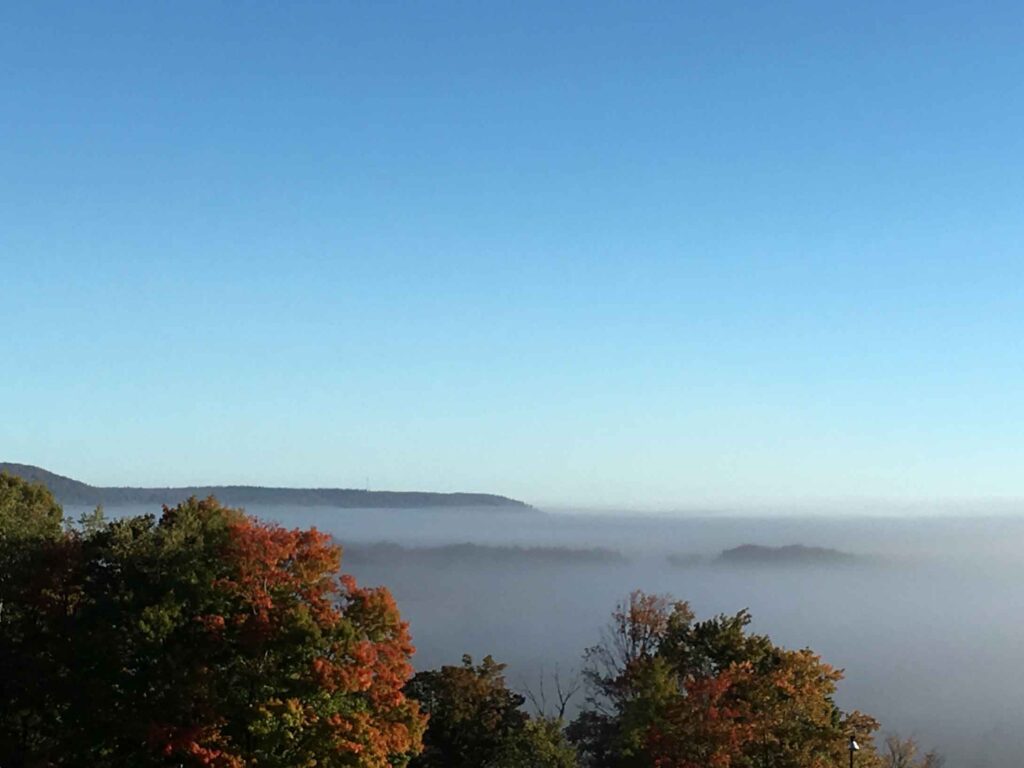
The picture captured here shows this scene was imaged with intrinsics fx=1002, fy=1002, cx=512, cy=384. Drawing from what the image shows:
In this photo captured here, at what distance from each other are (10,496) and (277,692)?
102 feet

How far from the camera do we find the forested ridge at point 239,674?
33.1m

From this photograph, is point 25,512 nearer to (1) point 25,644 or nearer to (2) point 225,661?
(1) point 25,644

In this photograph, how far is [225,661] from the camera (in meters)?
34.4

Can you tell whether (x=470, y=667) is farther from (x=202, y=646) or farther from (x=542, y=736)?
(x=202, y=646)

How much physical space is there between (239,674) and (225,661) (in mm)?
828

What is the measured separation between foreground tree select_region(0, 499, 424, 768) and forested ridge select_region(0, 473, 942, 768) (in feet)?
0.22

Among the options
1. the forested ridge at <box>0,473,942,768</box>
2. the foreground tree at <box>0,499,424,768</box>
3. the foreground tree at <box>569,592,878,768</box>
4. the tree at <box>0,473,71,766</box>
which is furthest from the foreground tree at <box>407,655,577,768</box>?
the tree at <box>0,473,71,766</box>

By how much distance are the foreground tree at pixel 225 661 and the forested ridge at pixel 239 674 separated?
0.07 metres

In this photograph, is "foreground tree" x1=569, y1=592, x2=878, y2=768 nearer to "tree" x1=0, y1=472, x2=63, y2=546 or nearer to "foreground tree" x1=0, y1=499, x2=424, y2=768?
"foreground tree" x1=0, y1=499, x2=424, y2=768

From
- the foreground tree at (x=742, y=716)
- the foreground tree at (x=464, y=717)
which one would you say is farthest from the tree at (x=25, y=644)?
the foreground tree at (x=742, y=716)

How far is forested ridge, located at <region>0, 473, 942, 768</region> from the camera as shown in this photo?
33062 millimetres

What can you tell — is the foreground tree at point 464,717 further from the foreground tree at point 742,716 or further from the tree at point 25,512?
the tree at point 25,512

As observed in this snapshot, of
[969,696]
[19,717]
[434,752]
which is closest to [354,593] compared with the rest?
[19,717]

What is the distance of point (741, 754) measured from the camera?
1569 inches
